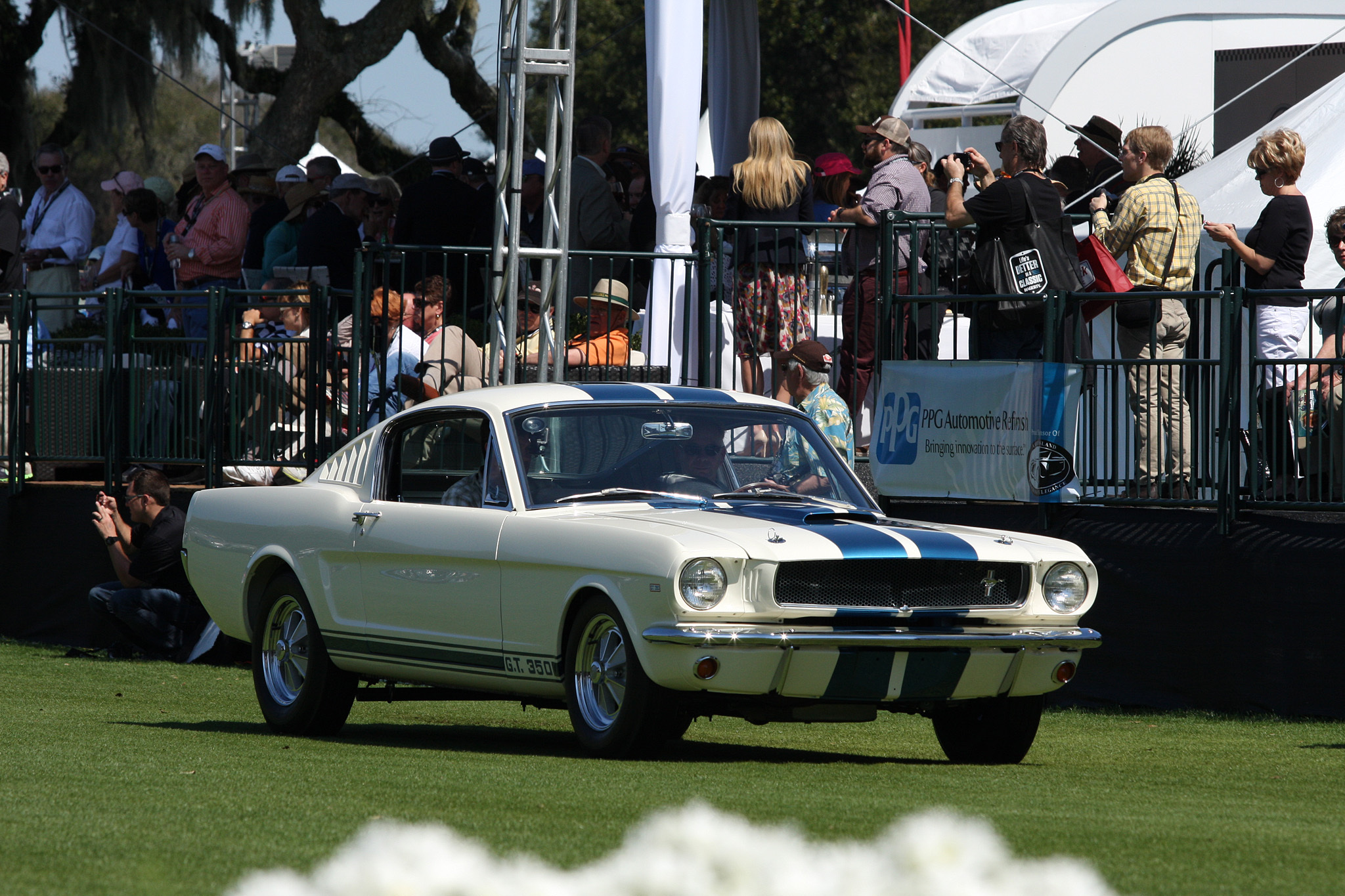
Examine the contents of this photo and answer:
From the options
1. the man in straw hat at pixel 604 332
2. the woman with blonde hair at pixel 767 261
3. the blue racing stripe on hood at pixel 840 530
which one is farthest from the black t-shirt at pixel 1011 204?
the blue racing stripe on hood at pixel 840 530

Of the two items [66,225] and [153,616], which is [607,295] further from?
[66,225]

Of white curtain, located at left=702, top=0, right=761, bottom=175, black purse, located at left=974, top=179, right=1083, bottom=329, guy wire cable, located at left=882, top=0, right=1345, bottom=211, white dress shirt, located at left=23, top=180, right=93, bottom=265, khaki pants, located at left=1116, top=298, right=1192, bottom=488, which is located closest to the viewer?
khaki pants, located at left=1116, top=298, right=1192, bottom=488

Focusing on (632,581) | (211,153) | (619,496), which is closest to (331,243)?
(211,153)

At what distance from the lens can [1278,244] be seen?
1129cm

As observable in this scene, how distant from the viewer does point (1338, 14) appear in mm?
17969

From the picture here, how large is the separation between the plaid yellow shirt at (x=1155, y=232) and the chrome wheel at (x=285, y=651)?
5.14m

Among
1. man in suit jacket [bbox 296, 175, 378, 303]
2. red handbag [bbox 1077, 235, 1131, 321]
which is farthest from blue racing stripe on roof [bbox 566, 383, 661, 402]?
man in suit jacket [bbox 296, 175, 378, 303]

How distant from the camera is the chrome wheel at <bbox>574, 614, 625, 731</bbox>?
7.73 metres

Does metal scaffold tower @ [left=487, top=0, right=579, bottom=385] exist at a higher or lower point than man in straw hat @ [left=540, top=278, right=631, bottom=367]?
higher

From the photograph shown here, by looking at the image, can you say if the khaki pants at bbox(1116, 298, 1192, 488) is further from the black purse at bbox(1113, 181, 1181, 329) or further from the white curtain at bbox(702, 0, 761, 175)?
the white curtain at bbox(702, 0, 761, 175)

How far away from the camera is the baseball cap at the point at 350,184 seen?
1620 cm

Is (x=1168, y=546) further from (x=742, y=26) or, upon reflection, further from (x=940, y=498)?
(x=742, y=26)

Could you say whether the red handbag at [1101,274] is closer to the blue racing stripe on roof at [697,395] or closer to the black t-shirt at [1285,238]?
the black t-shirt at [1285,238]

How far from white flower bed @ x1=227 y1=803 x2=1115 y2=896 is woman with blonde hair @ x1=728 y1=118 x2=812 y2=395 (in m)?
10.3
